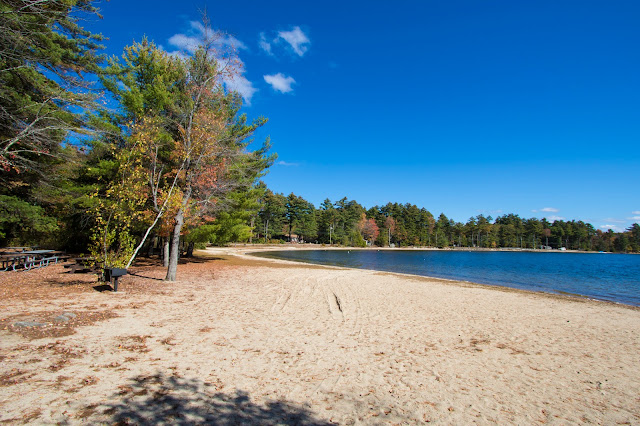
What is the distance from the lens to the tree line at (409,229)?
295 feet

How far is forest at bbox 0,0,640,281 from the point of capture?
10.4 meters

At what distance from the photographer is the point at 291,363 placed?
526 cm

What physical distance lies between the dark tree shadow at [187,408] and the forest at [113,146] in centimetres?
710

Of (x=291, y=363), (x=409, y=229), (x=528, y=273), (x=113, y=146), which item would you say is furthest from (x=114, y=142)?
(x=409, y=229)

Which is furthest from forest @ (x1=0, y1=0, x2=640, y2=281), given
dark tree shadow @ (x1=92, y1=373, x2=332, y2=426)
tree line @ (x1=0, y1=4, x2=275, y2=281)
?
dark tree shadow @ (x1=92, y1=373, x2=332, y2=426)

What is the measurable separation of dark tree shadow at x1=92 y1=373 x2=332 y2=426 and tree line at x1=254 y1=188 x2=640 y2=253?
7417cm

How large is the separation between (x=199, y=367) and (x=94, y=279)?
9.32 meters

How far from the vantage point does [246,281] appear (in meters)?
14.7

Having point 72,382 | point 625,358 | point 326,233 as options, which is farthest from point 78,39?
point 326,233

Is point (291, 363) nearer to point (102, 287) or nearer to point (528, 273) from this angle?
point (102, 287)

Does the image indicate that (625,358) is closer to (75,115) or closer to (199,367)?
(199,367)

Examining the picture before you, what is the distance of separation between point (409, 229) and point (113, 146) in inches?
4386

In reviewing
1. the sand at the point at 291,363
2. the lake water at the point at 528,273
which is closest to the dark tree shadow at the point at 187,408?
the sand at the point at 291,363

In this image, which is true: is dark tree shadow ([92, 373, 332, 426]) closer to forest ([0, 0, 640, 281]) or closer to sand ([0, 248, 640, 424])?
sand ([0, 248, 640, 424])
